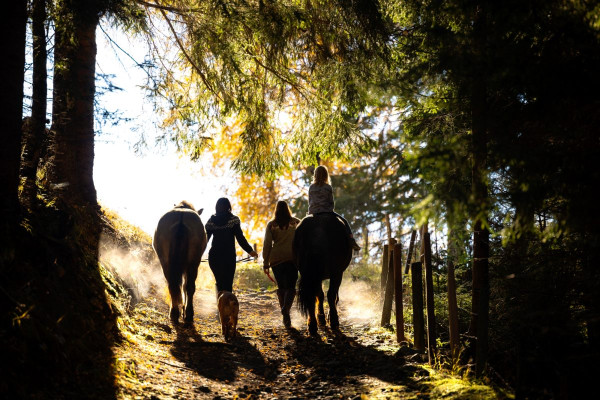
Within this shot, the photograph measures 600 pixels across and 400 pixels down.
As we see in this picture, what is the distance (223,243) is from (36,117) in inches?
145

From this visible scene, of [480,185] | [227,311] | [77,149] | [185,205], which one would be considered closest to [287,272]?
[227,311]

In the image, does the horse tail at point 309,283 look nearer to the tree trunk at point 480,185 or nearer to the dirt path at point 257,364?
the dirt path at point 257,364

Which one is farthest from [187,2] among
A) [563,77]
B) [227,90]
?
[563,77]

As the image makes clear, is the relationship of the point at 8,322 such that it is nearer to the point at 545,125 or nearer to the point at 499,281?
the point at 545,125

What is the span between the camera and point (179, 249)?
8234 mm

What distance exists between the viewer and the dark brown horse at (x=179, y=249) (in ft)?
27.0

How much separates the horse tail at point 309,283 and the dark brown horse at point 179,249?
74.5 inches

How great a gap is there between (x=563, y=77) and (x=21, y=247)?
16.6 feet

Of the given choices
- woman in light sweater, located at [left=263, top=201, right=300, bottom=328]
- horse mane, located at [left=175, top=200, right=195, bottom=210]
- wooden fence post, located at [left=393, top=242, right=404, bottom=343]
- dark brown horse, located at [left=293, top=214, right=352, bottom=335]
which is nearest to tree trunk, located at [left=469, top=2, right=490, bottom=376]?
wooden fence post, located at [left=393, top=242, right=404, bottom=343]

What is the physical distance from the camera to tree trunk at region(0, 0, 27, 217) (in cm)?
505

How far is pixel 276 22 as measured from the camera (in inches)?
288

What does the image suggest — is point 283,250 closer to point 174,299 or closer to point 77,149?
point 174,299

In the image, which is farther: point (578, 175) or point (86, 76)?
point (86, 76)

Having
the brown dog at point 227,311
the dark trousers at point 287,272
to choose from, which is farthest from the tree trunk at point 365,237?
the brown dog at point 227,311
